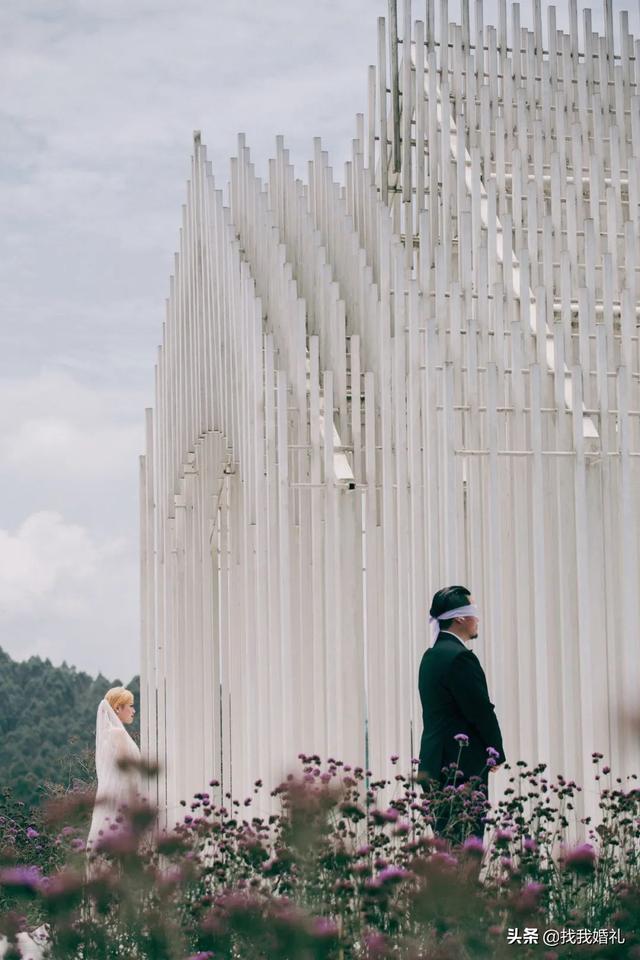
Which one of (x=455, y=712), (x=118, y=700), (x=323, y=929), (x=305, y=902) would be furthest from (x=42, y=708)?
(x=323, y=929)

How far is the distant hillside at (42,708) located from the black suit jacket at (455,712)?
2103 centimetres

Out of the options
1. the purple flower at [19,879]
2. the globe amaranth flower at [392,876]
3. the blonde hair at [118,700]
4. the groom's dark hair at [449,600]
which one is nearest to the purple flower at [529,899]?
the globe amaranth flower at [392,876]

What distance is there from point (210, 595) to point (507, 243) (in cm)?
362

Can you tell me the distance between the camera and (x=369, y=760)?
23.1 ft

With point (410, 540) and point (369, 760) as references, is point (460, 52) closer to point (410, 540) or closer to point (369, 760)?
point (410, 540)

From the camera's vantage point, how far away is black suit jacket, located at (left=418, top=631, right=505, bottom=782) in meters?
5.53

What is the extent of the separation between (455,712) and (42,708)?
28.0 metres

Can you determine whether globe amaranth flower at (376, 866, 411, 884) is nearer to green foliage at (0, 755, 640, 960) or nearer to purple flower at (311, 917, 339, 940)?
green foliage at (0, 755, 640, 960)

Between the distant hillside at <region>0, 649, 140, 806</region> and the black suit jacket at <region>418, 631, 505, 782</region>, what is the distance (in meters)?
21.0

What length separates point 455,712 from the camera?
5605 mm

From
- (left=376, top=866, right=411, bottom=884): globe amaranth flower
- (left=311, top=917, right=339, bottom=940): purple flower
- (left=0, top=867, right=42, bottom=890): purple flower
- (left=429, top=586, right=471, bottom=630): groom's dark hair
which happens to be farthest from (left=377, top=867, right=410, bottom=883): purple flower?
(left=429, top=586, right=471, bottom=630): groom's dark hair

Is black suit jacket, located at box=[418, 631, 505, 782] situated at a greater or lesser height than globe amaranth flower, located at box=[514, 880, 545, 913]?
greater

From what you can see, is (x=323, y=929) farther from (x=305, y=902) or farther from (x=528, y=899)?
(x=305, y=902)

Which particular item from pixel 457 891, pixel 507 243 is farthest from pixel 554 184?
pixel 457 891
